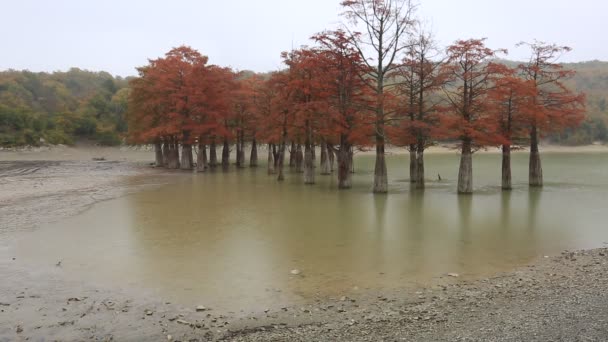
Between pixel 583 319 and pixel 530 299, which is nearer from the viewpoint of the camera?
pixel 583 319

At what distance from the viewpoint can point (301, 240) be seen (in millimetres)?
12984

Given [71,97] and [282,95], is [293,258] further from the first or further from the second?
[71,97]

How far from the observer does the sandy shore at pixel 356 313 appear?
620 cm

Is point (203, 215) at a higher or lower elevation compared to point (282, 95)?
lower

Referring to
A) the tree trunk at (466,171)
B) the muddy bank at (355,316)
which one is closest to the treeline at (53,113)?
the tree trunk at (466,171)

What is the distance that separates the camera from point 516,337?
5855 millimetres

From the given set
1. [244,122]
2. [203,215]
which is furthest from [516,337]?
[244,122]

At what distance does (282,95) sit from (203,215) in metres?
14.5

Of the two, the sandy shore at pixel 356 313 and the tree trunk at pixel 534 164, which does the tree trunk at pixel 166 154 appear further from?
the sandy shore at pixel 356 313

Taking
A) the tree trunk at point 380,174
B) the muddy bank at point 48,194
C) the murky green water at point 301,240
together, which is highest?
the tree trunk at point 380,174

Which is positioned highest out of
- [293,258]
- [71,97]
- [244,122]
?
[71,97]

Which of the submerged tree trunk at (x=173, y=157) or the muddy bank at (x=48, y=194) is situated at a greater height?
the submerged tree trunk at (x=173, y=157)

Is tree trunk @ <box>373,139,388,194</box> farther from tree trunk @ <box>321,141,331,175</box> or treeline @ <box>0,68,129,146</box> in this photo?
treeline @ <box>0,68,129,146</box>

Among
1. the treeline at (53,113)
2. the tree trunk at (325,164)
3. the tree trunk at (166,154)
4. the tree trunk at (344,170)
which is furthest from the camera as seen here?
the treeline at (53,113)
